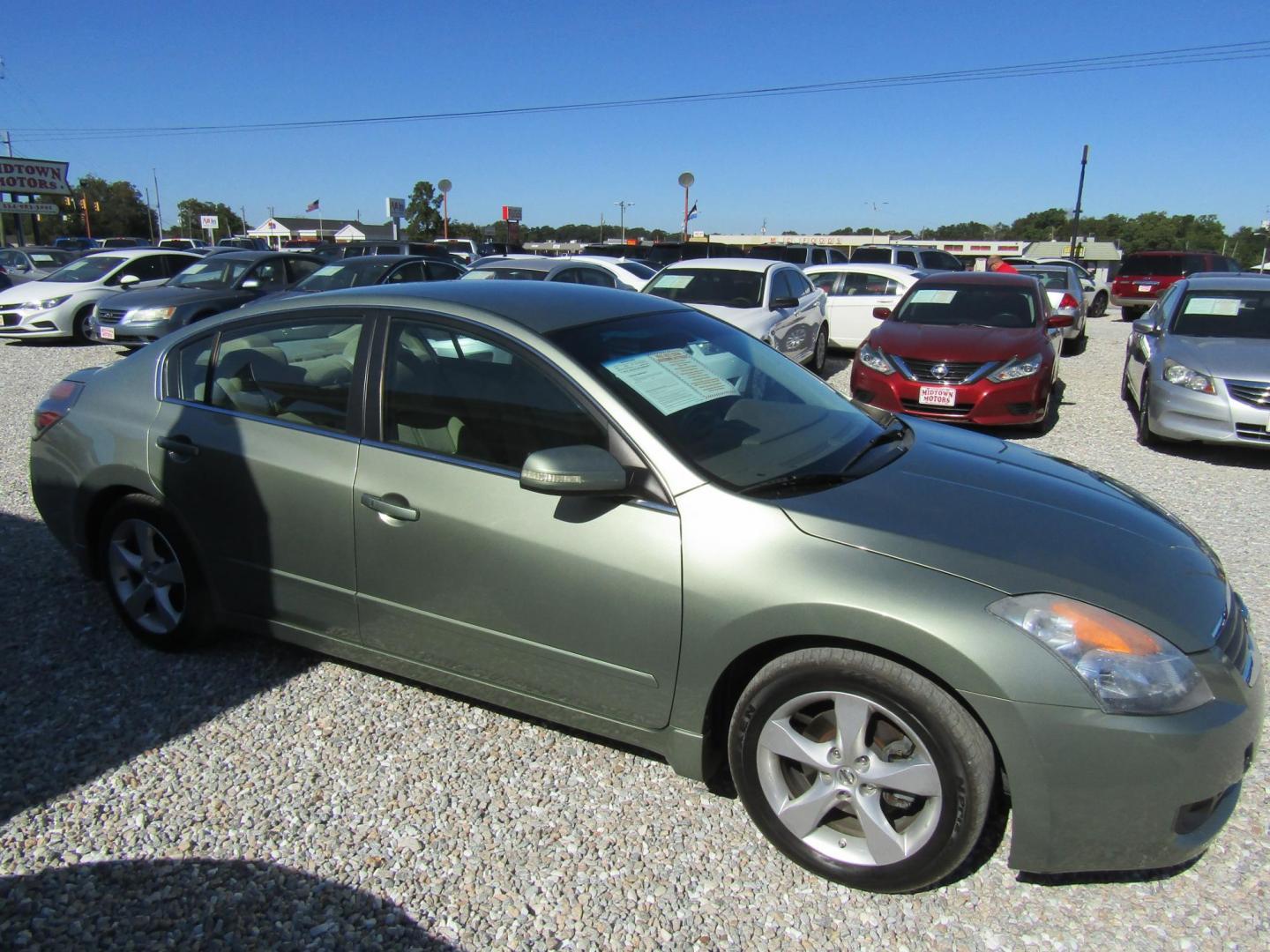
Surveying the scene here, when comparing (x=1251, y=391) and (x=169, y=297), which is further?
(x=169, y=297)

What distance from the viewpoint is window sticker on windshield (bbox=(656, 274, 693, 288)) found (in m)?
10.9

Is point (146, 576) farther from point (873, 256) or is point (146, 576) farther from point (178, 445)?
point (873, 256)

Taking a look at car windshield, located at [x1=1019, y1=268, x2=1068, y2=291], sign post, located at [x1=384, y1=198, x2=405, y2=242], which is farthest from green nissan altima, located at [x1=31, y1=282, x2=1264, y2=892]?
sign post, located at [x1=384, y1=198, x2=405, y2=242]

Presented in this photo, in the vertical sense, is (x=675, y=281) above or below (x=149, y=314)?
above

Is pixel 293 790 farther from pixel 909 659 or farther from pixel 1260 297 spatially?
pixel 1260 297

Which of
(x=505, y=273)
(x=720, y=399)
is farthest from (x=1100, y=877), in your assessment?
(x=505, y=273)

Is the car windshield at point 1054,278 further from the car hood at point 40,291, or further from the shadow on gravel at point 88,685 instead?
the car hood at point 40,291

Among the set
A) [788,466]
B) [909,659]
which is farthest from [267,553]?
[909,659]

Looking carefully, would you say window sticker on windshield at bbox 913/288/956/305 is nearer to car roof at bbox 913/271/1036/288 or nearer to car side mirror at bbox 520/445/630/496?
car roof at bbox 913/271/1036/288

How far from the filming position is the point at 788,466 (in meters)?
2.83

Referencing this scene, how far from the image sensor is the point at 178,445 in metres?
3.44

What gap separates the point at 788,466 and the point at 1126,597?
1.02 metres

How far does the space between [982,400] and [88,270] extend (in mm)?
14834

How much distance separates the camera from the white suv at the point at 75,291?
1370 centimetres
